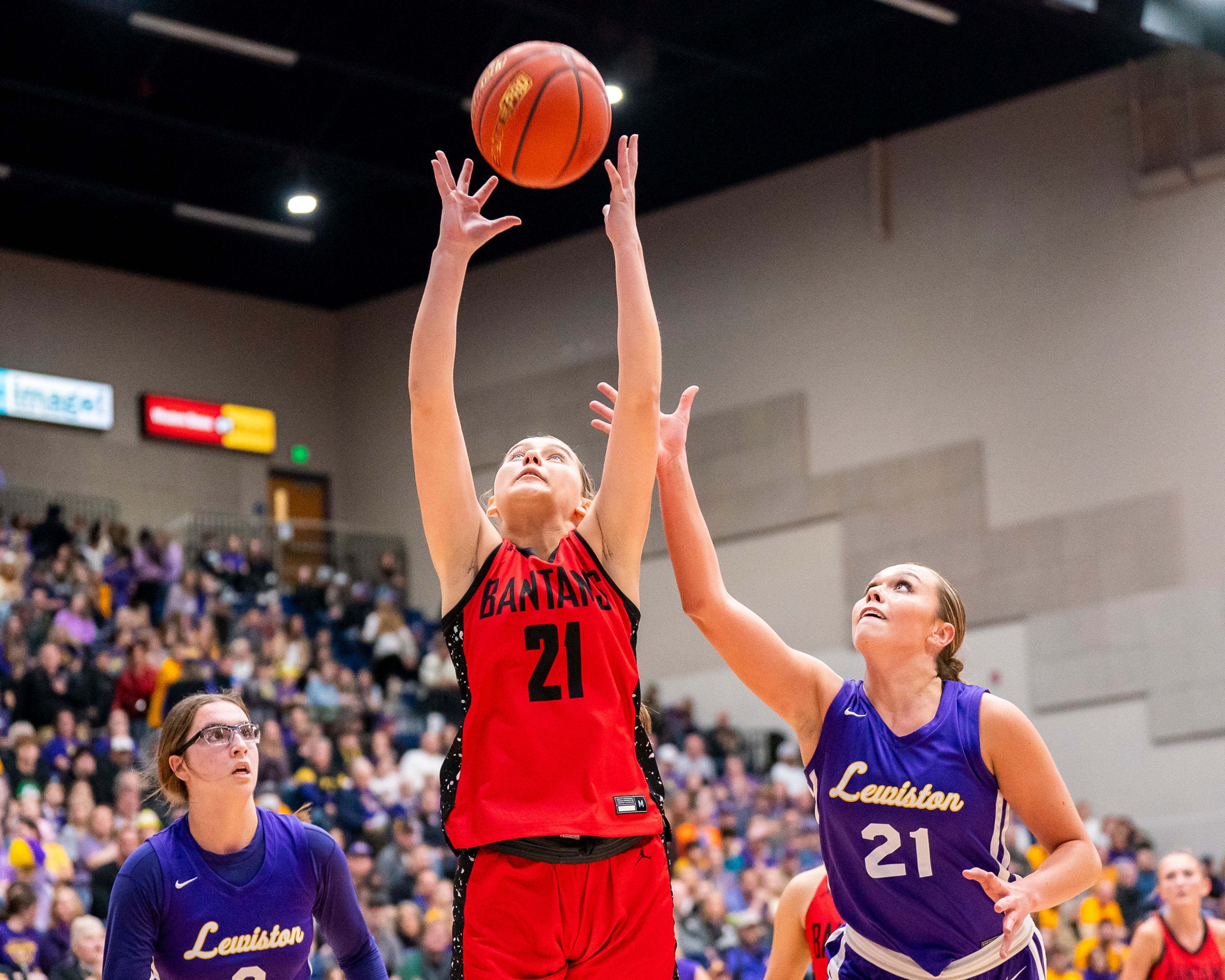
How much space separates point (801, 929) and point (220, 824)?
2187 mm

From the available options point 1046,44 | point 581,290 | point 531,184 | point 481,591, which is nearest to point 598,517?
point 481,591

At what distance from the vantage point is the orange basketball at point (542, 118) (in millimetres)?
4988

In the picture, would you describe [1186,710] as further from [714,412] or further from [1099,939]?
[714,412]

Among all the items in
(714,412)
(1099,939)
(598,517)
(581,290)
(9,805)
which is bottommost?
(1099,939)

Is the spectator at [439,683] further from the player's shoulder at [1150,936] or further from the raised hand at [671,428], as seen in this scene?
the raised hand at [671,428]

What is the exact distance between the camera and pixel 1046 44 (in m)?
18.9

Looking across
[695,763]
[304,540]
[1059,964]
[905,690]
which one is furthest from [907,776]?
[304,540]

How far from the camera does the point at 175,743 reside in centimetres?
470

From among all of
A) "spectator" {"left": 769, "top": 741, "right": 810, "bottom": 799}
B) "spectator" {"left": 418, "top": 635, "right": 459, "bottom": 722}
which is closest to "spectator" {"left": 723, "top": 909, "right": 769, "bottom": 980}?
"spectator" {"left": 769, "top": 741, "right": 810, "bottom": 799}

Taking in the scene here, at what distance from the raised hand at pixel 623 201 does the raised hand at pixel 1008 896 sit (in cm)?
181

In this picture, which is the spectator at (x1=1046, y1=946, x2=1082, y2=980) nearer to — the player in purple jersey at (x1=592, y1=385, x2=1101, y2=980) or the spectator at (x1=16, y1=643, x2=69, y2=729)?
the spectator at (x1=16, y1=643, x2=69, y2=729)

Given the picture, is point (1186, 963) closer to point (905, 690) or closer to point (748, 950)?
point (905, 690)

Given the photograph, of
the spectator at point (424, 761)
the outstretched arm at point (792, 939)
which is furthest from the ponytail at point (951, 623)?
the spectator at point (424, 761)

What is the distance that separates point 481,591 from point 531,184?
1.53 m
